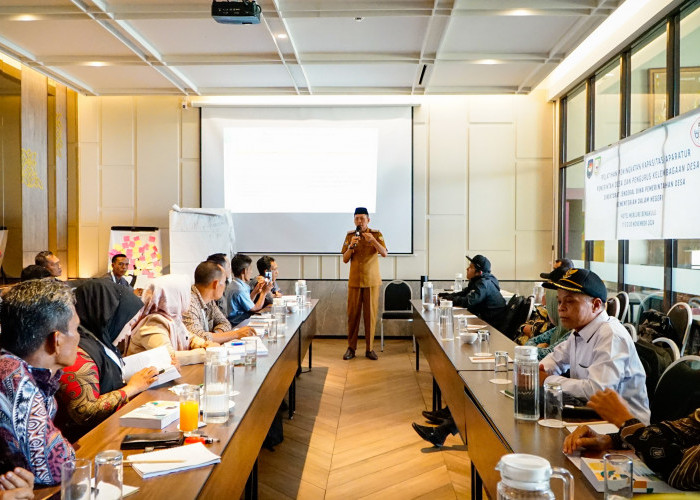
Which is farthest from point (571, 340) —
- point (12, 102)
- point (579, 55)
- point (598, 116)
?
point (12, 102)

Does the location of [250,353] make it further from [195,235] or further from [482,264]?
[195,235]

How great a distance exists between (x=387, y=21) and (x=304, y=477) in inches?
148

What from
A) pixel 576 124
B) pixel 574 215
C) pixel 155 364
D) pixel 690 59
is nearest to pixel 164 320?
pixel 155 364

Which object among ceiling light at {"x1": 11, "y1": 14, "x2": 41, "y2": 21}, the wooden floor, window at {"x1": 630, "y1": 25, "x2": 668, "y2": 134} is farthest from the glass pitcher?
ceiling light at {"x1": 11, "y1": 14, "x2": 41, "y2": 21}

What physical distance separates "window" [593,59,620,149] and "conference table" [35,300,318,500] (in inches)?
166

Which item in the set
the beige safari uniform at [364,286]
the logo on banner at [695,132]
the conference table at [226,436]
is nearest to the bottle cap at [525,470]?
the conference table at [226,436]

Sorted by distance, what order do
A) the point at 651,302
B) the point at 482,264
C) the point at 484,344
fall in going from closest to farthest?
the point at 484,344 < the point at 651,302 < the point at 482,264

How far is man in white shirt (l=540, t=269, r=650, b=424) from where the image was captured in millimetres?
2145

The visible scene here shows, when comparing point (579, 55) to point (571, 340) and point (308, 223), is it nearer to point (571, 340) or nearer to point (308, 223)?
point (308, 223)

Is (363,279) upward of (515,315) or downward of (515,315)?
upward

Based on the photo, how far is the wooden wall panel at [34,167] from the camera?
6.65 meters

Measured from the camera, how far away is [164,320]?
2.96 m

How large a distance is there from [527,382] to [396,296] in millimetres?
5343

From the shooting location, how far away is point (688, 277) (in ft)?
14.2
